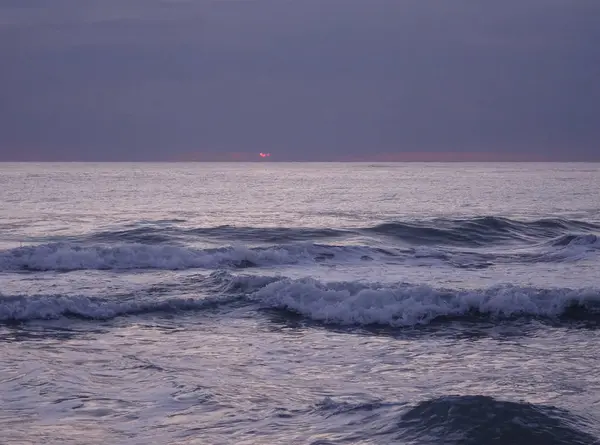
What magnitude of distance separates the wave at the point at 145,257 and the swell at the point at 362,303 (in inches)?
199

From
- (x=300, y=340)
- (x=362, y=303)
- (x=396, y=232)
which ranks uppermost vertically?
(x=396, y=232)

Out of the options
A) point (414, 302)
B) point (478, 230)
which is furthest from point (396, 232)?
point (414, 302)

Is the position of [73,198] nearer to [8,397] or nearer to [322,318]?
[322,318]

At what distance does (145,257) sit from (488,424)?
14128 millimetres

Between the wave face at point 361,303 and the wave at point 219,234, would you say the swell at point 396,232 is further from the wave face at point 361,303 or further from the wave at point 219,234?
the wave face at point 361,303

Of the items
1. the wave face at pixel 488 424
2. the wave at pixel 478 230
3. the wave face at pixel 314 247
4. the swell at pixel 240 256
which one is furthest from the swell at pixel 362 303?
the wave at pixel 478 230

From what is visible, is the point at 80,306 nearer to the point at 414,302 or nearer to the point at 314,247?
the point at 414,302

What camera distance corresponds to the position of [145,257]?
1959 cm

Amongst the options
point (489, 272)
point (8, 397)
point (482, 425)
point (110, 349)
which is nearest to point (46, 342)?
point (110, 349)

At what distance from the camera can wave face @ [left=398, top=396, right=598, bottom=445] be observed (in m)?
6.52

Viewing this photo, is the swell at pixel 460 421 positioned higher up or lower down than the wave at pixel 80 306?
higher up

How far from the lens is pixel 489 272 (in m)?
18.2

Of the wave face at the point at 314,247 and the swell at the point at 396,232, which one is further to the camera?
the swell at the point at 396,232

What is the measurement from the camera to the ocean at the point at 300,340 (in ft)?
22.5
